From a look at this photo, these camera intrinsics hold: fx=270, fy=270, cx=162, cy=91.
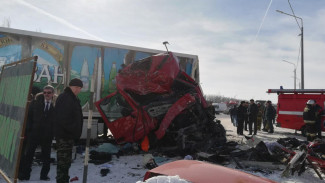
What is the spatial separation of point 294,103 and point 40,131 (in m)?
12.4

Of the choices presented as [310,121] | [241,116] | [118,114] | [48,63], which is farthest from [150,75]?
[241,116]

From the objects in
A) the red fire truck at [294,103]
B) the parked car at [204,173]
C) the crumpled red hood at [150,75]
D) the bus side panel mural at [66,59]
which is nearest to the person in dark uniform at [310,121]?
the red fire truck at [294,103]

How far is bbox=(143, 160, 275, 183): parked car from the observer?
2461 mm

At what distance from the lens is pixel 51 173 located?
5348 mm

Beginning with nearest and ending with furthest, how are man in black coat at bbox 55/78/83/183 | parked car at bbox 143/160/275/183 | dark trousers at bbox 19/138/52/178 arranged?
parked car at bbox 143/160/275/183, man in black coat at bbox 55/78/83/183, dark trousers at bbox 19/138/52/178

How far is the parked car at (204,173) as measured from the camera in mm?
2461

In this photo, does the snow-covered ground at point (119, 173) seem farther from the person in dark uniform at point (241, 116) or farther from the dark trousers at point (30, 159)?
the person in dark uniform at point (241, 116)

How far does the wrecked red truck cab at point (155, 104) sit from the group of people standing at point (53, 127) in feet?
8.05

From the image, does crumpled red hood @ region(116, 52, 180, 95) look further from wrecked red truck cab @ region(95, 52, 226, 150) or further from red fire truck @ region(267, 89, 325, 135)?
red fire truck @ region(267, 89, 325, 135)

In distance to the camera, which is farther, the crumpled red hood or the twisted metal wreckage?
the crumpled red hood

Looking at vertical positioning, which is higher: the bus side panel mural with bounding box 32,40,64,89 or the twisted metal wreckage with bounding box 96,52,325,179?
the bus side panel mural with bounding box 32,40,64,89

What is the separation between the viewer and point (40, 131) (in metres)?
4.99

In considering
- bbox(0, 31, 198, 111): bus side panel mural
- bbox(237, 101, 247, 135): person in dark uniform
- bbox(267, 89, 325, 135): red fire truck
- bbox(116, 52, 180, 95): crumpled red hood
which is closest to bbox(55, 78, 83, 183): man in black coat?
bbox(0, 31, 198, 111): bus side panel mural

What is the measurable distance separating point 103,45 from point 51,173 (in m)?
4.41
